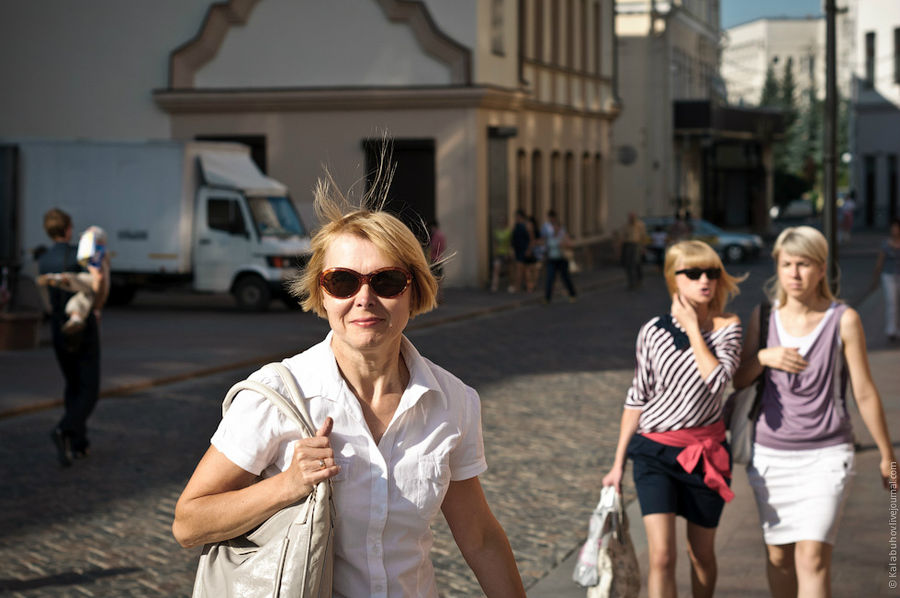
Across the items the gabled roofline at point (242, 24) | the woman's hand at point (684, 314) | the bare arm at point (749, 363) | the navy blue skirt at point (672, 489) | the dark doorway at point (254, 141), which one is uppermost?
the gabled roofline at point (242, 24)

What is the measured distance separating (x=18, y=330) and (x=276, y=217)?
7639mm

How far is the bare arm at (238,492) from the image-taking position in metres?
2.74

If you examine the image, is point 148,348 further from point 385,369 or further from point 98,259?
point 385,369

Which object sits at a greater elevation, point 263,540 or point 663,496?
point 263,540

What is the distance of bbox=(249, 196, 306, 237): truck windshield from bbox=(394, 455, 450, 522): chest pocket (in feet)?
71.7

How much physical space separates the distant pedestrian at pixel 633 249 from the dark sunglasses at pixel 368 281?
2745 cm

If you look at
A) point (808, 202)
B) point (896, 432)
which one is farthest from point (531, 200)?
point (808, 202)

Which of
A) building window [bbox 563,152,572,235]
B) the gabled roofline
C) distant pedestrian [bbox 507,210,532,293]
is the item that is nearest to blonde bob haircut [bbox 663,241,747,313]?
distant pedestrian [bbox 507,210,532,293]

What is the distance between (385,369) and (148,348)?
15.5 m

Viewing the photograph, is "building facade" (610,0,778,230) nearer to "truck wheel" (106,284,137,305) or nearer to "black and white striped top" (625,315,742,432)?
"truck wheel" (106,284,137,305)

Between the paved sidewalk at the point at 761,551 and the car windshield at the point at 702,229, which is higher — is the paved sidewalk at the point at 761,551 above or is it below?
below

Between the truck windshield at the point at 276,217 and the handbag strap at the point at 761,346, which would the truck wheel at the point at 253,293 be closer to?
the truck windshield at the point at 276,217

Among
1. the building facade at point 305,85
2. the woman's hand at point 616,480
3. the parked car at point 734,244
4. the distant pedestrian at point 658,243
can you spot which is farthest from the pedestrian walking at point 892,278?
the parked car at point 734,244

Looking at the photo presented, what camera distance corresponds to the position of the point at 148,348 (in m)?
18.1
